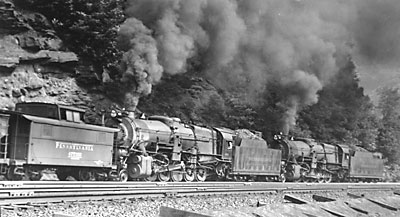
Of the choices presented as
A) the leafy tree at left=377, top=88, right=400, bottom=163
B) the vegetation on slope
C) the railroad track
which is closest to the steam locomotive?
the railroad track

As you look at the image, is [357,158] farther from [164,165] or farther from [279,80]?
[164,165]

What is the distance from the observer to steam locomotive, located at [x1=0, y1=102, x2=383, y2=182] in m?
13.7

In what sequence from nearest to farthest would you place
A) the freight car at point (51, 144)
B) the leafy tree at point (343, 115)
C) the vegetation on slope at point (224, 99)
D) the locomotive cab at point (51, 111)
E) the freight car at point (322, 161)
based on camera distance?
1. the freight car at point (51, 144)
2. the locomotive cab at point (51, 111)
3. the vegetation on slope at point (224, 99)
4. the freight car at point (322, 161)
5. the leafy tree at point (343, 115)

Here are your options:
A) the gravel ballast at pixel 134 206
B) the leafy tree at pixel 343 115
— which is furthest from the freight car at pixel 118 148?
the leafy tree at pixel 343 115

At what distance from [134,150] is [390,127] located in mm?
39793

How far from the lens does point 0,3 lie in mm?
23688

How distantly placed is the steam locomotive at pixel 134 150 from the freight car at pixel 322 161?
66 millimetres

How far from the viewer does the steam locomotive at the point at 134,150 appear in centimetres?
1368

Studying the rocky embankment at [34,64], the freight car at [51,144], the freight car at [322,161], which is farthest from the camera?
the freight car at [322,161]

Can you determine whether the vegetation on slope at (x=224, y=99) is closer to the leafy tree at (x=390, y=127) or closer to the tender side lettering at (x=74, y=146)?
the leafy tree at (x=390, y=127)

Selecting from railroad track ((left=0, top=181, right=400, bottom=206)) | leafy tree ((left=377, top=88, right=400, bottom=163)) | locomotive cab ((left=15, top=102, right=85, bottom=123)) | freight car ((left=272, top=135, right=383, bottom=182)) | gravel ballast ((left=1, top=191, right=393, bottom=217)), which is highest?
leafy tree ((left=377, top=88, right=400, bottom=163))

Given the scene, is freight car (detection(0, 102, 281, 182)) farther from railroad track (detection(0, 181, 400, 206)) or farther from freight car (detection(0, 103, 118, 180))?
railroad track (detection(0, 181, 400, 206))

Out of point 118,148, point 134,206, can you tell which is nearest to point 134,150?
point 118,148

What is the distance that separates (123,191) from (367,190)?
1567cm
